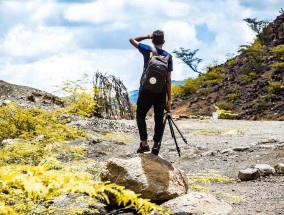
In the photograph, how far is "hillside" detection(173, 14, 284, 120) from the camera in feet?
94.7

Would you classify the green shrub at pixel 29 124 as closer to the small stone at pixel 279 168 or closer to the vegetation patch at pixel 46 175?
the vegetation patch at pixel 46 175

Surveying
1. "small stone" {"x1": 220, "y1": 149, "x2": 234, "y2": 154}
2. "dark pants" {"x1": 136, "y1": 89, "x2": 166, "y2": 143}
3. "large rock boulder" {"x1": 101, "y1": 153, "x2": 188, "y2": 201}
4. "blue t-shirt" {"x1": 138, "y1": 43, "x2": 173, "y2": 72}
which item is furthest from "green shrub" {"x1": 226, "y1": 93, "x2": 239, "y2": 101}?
"large rock boulder" {"x1": 101, "y1": 153, "x2": 188, "y2": 201}

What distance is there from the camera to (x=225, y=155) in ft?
33.9

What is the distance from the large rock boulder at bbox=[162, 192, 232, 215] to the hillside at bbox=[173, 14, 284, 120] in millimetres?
20633

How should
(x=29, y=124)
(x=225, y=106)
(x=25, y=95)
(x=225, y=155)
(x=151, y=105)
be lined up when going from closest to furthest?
(x=151, y=105)
(x=29, y=124)
(x=225, y=155)
(x=25, y=95)
(x=225, y=106)

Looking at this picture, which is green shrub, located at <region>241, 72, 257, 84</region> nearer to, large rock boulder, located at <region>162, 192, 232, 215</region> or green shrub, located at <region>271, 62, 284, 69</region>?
green shrub, located at <region>271, 62, 284, 69</region>

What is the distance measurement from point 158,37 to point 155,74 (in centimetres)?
50

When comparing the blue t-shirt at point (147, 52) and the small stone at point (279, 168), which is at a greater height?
the blue t-shirt at point (147, 52)

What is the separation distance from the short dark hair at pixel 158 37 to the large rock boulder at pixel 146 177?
141 cm

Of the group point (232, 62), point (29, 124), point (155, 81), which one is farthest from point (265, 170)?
point (232, 62)

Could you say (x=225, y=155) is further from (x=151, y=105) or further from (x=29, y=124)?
(x=151, y=105)

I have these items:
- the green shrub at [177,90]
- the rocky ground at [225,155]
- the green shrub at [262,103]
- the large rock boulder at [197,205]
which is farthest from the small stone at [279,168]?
the green shrub at [177,90]

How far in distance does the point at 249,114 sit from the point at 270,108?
4.01ft

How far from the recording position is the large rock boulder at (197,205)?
5.23m
